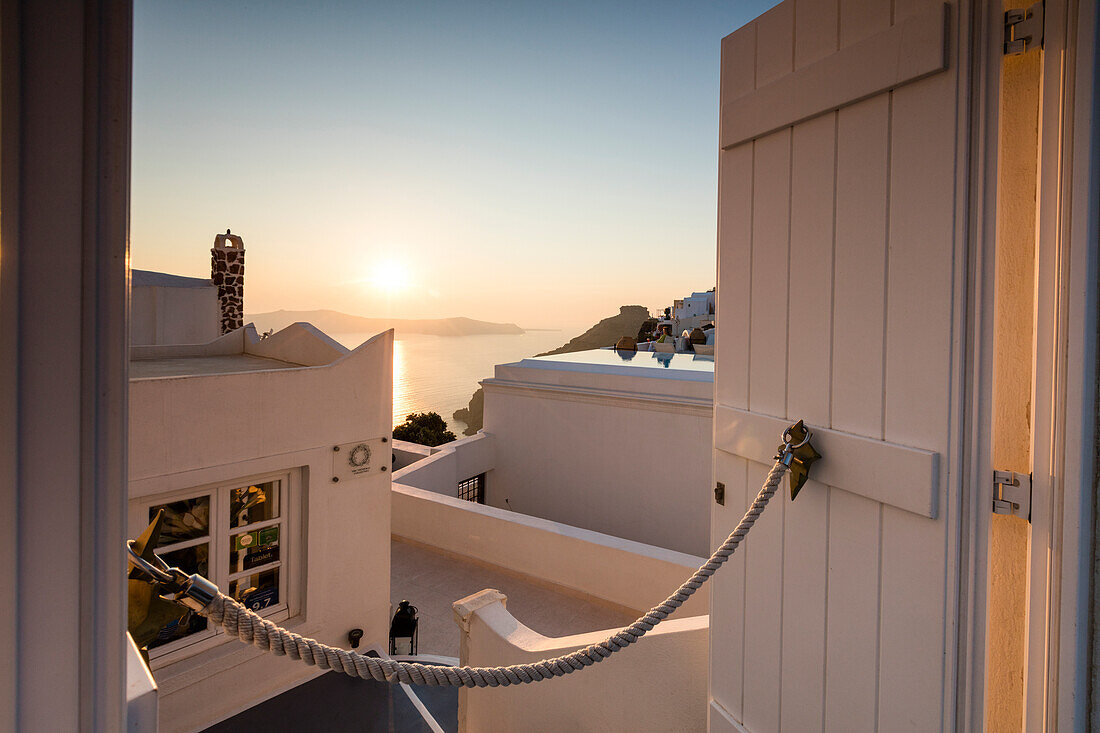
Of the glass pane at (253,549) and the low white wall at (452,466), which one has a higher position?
the glass pane at (253,549)

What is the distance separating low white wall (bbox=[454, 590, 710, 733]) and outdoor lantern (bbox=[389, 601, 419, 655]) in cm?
209

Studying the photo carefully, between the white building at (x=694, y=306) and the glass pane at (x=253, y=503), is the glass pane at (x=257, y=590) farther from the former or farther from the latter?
the white building at (x=694, y=306)

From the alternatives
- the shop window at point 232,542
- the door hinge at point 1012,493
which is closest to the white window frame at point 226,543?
the shop window at point 232,542

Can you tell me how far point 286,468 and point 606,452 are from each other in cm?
678

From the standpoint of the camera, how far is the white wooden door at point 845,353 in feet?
5.21

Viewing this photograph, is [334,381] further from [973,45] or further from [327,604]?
[973,45]

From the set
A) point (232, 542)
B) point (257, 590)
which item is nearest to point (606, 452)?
point (257, 590)

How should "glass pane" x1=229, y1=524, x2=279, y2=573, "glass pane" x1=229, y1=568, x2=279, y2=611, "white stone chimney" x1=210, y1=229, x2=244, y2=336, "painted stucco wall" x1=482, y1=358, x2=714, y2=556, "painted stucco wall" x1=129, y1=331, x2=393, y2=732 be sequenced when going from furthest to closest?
"white stone chimney" x1=210, y1=229, x2=244, y2=336 → "painted stucco wall" x1=482, y1=358, x2=714, y2=556 → "glass pane" x1=229, y1=568, x2=279, y2=611 → "glass pane" x1=229, y1=524, x2=279, y2=573 → "painted stucco wall" x1=129, y1=331, x2=393, y2=732

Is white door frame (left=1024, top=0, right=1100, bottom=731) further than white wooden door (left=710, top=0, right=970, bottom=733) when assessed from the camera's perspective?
No

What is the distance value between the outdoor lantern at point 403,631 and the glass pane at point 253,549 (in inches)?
59.1

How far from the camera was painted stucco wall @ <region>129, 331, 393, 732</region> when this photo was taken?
4781mm

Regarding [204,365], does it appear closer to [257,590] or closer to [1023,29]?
[257,590]

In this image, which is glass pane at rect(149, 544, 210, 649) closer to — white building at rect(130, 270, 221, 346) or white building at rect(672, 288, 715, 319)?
white building at rect(130, 270, 221, 346)

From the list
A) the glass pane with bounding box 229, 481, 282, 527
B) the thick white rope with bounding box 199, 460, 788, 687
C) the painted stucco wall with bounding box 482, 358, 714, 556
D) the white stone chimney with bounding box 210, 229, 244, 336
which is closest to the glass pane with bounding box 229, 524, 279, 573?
the glass pane with bounding box 229, 481, 282, 527
